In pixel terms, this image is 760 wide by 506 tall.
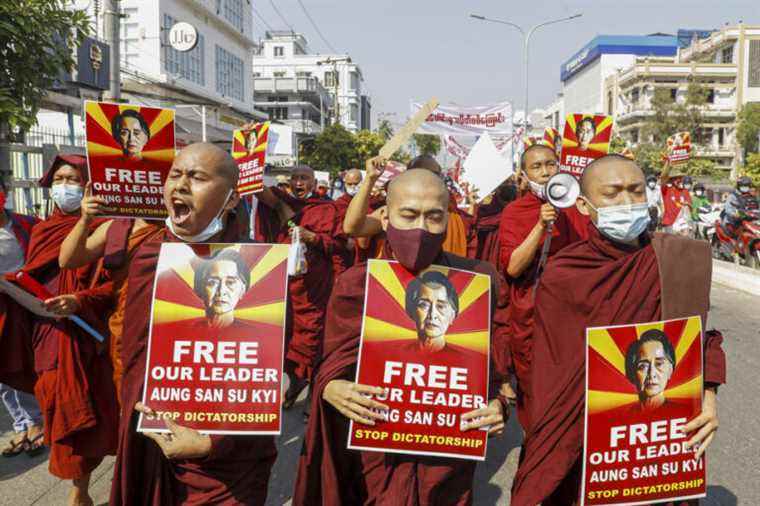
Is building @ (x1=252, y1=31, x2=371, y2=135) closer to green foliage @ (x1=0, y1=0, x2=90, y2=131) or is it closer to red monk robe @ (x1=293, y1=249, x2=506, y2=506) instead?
green foliage @ (x1=0, y1=0, x2=90, y2=131)

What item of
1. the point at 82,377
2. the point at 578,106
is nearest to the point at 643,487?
the point at 82,377

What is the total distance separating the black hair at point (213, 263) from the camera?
2.43 m

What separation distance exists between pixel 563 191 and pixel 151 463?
1860mm

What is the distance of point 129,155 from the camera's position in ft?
11.1

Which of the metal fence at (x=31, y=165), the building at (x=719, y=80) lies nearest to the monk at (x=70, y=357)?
the metal fence at (x=31, y=165)

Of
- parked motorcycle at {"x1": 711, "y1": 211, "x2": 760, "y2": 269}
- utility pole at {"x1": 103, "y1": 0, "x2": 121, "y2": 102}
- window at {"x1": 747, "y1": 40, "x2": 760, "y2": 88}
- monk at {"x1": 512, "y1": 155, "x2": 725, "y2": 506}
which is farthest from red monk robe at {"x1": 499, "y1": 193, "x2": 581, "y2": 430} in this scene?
window at {"x1": 747, "y1": 40, "x2": 760, "y2": 88}

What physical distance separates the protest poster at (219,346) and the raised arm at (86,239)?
993 mm

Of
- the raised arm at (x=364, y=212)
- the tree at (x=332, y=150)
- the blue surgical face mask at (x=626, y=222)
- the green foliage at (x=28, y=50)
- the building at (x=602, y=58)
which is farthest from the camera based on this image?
the building at (x=602, y=58)

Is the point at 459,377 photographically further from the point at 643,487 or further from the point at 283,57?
the point at 283,57

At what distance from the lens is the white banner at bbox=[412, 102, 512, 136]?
12227 millimetres

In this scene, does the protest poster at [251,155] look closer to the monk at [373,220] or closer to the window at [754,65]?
the monk at [373,220]

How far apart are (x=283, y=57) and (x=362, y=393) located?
99.4 metres

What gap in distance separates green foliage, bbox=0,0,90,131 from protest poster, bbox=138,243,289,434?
14.9 feet

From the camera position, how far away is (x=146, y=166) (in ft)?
11.2
